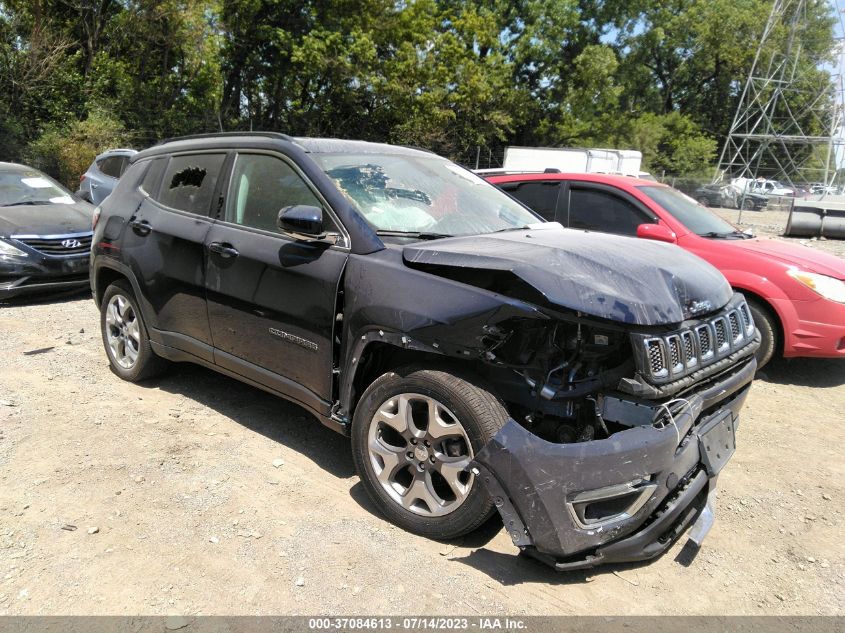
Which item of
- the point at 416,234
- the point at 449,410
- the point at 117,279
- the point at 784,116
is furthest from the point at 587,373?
the point at 784,116

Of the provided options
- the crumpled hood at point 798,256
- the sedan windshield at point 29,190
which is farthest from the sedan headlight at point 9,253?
the crumpled hood at point 798,256

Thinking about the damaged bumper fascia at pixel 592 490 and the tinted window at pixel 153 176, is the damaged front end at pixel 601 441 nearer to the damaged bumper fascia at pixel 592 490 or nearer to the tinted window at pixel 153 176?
the damaged bumper fascia at pixel 592 490

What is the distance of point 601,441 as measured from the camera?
2.55 meters

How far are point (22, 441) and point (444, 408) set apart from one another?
9.31 ft

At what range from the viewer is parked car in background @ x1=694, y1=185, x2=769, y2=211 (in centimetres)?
3294

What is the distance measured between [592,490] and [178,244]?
122 inches

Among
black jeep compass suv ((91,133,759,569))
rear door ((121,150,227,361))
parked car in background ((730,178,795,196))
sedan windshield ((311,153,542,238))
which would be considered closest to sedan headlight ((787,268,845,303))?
black jeep compass suv ((91,133,759,569))

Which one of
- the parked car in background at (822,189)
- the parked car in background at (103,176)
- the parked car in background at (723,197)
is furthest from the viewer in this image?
the parked car in background at (723,197)

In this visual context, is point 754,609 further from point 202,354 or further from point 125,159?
point 125,159

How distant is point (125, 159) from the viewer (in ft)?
36.3

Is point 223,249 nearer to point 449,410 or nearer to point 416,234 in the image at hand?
point 416,234

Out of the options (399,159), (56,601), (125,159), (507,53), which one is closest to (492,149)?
(507,53)

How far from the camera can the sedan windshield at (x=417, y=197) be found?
359 cm

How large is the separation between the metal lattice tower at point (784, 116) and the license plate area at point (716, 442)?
38951 millimetres
